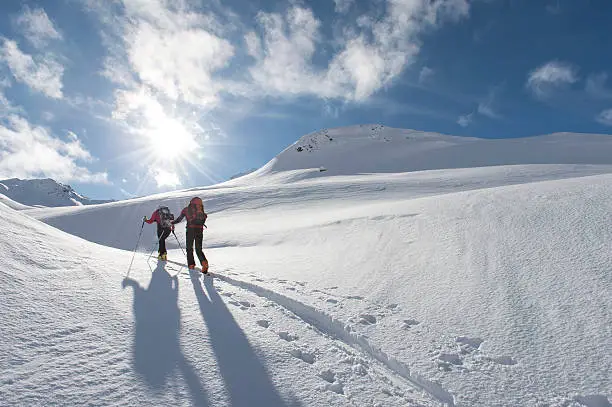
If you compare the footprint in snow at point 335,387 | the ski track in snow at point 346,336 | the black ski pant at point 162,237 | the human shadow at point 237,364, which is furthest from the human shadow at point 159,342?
the black ski pant at point 162,237

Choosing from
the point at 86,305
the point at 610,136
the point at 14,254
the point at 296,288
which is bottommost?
the point at 296,288

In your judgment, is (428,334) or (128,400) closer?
(128,400)

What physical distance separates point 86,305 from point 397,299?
164 inches

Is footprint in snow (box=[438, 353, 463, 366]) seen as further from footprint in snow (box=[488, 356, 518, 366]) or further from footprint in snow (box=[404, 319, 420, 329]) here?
footprint in snow (box=[404, 319, 420, 329])

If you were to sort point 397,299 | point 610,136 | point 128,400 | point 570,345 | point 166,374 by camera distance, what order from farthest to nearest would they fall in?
point 610,136 → point 397,299 → point 570,345 → point 166,374 → point 128,400

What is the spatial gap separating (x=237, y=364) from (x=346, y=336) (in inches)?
62.9

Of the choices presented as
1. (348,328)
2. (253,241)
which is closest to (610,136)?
(253,241)

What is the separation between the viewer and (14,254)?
13.6 ft

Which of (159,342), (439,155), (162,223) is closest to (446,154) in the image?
(439,155)

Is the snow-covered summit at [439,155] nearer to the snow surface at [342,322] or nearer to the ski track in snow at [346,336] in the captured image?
the snow surface at [342,322]

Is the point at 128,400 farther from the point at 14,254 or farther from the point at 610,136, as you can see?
the point at 610,136

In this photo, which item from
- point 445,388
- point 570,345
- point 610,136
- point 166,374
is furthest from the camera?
point 610,136

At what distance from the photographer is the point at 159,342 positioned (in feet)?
10.4

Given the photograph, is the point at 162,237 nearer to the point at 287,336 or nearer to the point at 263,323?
the point at 263,323
